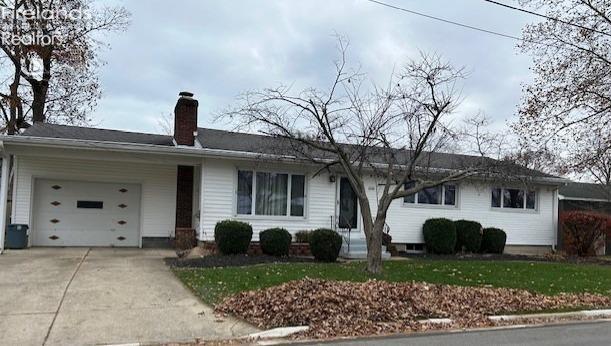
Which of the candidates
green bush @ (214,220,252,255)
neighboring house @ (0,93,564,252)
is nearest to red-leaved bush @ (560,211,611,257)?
neighboring house @ (0,93,564,252)

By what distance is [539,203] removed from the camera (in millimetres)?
20438

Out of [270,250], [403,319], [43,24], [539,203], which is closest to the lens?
[403,319]

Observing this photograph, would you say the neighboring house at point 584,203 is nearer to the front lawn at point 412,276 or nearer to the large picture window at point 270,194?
the front lawn at point 412,276

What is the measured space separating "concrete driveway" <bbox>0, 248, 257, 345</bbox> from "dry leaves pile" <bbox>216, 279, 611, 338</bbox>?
0.60m

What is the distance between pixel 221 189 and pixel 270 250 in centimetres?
236

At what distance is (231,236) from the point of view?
1435 cm

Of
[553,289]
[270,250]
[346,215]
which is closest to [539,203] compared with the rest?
[346,215]

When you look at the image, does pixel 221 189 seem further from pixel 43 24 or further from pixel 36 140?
pixel 43 24

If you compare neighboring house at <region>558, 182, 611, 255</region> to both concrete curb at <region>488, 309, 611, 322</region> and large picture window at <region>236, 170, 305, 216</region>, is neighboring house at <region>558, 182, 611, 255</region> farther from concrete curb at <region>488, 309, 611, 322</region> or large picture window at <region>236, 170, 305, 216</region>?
concrete curb at <region>488, 309, 611, 322</region>

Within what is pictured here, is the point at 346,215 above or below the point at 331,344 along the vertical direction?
above

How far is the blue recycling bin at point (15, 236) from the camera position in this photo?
14.7 meters

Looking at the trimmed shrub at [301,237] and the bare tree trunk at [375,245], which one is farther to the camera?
the trimmed shrub at [301,237]

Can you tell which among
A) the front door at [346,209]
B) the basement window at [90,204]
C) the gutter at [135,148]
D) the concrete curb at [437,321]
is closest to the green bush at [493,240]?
the gutter at [135,148]

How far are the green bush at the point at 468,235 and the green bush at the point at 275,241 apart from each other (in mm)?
6585
